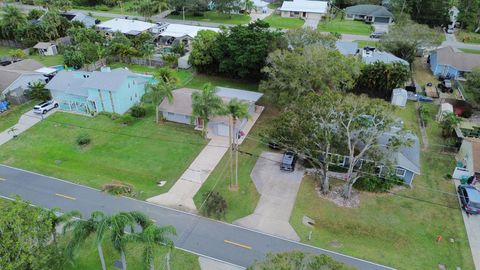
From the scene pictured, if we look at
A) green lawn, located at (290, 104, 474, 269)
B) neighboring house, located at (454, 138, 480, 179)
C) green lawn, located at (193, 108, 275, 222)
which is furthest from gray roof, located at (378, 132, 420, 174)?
green lawn, located at (193, 108, 275, 222)

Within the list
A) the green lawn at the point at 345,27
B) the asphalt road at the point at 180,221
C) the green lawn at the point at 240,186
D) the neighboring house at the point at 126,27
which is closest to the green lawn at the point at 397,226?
the asphalt road at the point at 180,221

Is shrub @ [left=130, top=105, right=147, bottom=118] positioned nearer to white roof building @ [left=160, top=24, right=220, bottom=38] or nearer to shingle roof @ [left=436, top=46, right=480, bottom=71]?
white roof building @ [left=160, top=24, right=220, bottom=38]

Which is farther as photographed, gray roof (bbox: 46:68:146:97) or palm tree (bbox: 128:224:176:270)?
gray roof (bbox: 46:68:146:97)

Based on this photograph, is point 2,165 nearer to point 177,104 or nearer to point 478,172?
point 177,104

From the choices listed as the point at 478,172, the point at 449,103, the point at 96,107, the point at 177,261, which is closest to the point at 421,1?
the point at 449,103

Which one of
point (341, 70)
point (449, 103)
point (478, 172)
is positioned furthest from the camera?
point (449, 103)

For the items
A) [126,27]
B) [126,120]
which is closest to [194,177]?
[126,120]

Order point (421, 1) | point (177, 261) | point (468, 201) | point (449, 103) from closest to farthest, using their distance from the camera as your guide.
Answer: point (177, 261) < point (468, 201) < point (449, 103) < point (421, 1)

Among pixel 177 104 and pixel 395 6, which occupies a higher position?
pixel 395 6
